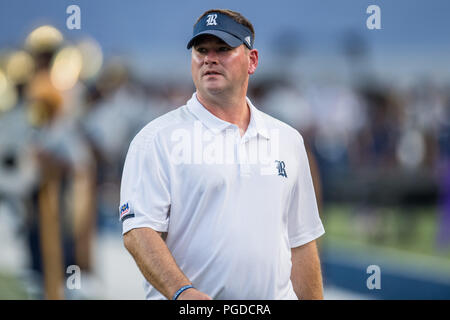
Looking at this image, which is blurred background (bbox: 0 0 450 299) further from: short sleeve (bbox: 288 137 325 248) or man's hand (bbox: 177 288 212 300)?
man's hand (bbox: 177 288 212 300)

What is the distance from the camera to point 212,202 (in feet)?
6.85

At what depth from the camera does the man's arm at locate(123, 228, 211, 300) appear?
194 centimetres

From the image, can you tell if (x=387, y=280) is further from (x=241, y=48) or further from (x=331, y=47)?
(x=241, y=48)

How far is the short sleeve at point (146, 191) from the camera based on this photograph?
2.03 metres

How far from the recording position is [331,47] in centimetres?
570

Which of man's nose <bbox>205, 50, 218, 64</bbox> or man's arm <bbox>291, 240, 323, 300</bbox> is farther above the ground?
man's nose <bbox>205, 50, 218, 64</bbox>

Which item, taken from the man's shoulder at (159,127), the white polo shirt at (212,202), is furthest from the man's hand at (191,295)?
the man's shoulder at (159,127)

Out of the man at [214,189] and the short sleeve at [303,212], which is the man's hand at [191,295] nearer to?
the man at [214,189]

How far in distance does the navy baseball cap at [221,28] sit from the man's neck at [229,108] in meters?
0.16

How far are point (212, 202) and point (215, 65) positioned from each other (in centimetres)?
39

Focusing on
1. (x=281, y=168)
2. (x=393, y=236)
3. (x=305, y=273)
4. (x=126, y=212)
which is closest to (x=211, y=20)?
(x=281, y=168)

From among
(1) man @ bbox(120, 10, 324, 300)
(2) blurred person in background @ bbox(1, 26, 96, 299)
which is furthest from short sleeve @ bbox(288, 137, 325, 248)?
(2) blurred person in background @ bbox(1, 26, 96, 299)
